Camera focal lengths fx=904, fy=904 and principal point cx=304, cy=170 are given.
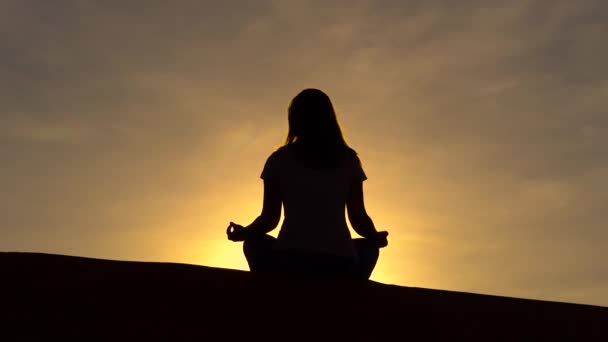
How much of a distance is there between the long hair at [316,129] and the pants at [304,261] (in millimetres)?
616

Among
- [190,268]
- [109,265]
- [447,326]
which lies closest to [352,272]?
[447,326]

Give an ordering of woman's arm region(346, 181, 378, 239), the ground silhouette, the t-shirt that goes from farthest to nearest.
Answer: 1. woman's arm region(346, 181, 378, 239)
2. the t-shirt
3. the ground silhouette

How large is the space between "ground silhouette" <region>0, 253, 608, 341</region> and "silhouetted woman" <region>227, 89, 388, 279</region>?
180mm

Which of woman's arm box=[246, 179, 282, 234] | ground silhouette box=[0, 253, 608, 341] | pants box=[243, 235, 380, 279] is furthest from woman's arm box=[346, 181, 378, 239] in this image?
woman's arm box=[246, 179, 282, 234]

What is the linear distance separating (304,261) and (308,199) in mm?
407

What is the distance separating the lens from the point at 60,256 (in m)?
6.35

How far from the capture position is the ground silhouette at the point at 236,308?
5125mm

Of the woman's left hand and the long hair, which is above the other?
the long hair

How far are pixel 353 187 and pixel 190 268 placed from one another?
127 centimetres

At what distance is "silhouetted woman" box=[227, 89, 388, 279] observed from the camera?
19.2 ft

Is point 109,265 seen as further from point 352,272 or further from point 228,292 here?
point 352,272

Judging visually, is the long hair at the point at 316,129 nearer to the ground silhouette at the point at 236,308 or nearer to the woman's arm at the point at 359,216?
the woman's arm at the point at 359,216

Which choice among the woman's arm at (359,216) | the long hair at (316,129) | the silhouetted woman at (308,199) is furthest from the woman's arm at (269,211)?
the woman's arm at (359,216)

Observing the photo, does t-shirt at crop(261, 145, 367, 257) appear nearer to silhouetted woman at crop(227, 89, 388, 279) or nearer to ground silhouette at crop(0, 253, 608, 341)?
silhouetted woman at crop(227, 89, 388, 279)
